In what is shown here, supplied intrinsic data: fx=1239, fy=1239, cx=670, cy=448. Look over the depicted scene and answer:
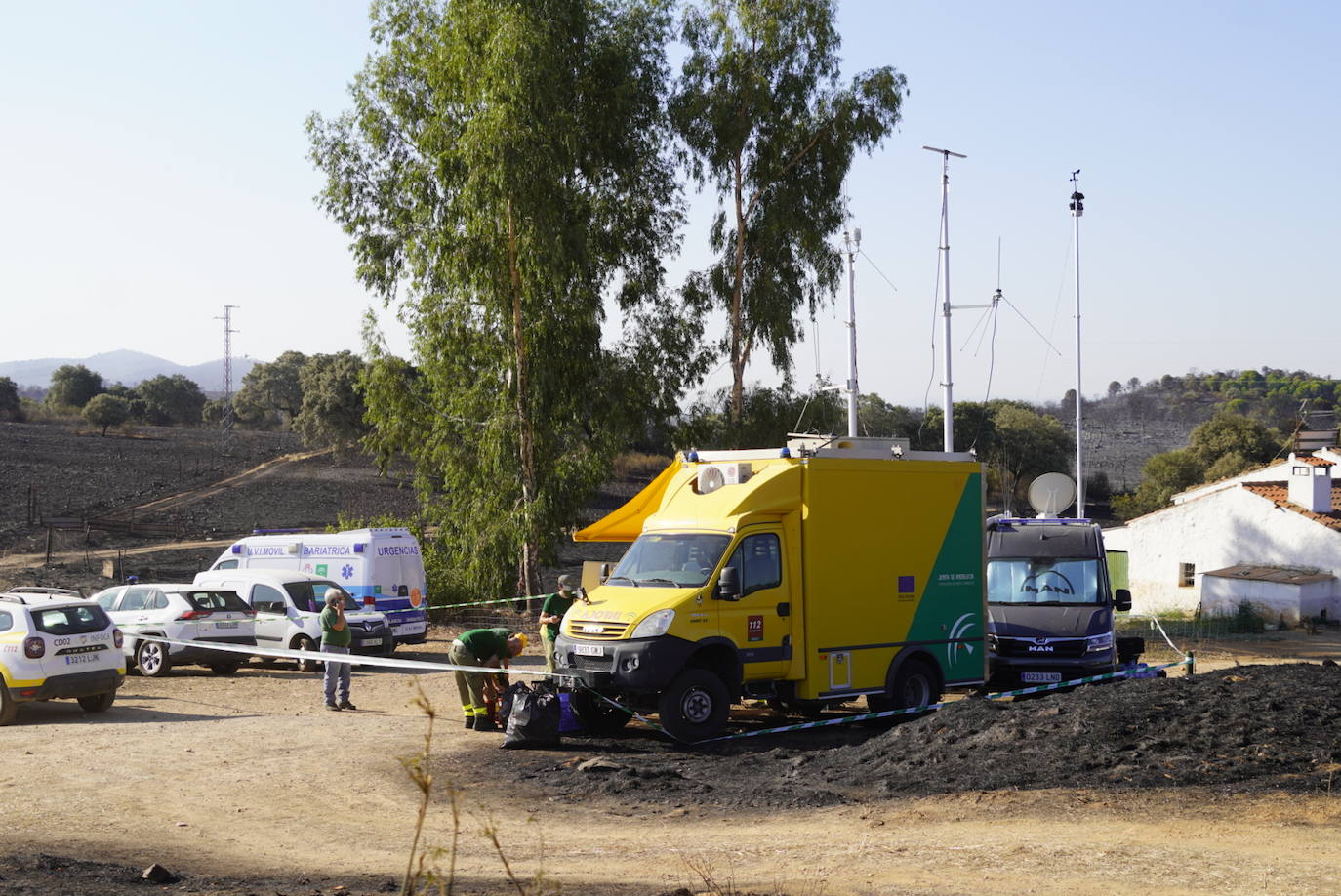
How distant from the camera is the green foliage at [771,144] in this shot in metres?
33.6

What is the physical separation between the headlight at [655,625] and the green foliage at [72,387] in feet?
327

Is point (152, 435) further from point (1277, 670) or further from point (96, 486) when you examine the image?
point (1277, 670)

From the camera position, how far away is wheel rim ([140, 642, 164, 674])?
70.8ft

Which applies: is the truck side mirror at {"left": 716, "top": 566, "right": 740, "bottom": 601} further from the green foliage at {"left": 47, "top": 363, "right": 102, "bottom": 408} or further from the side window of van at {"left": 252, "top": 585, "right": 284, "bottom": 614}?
the green foliage at {"left": 47, "top": 363, "right": 102, "bottom": 408}

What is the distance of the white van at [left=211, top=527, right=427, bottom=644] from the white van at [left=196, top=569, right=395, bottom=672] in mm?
675

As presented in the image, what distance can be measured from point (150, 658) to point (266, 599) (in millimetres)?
2206

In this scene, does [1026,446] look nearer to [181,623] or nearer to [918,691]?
[181,623]

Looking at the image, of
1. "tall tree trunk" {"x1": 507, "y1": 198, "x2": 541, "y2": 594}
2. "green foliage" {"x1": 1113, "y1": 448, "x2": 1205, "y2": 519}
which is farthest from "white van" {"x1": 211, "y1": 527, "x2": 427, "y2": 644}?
"green foliage" {"x1": 1113, "y1": 448, "x2": 1205, "y2": 519}

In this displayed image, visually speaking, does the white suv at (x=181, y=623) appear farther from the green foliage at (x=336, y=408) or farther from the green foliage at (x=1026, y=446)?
the green foliage at (x=1026, y=446)

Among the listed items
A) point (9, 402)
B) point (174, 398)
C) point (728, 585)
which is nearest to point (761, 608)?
point (728, 585)

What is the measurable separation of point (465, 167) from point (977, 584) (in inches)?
711

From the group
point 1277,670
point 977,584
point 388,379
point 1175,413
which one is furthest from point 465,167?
point 1175,413

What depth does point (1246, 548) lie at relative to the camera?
35688 mm

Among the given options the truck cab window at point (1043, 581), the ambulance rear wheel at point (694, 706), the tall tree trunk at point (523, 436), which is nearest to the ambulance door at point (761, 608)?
the ambulance rear wheel at point (694, 706)
